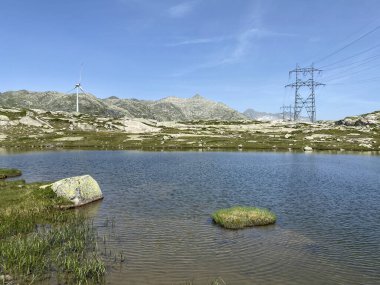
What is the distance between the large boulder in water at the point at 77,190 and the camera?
40562 mm

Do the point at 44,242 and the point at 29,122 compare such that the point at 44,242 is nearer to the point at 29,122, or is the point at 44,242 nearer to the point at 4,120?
the point at 4,120

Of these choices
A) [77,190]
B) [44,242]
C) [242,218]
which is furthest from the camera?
[77,190]

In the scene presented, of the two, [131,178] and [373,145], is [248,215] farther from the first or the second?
[373,145]

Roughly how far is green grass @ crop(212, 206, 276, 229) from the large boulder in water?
53.3 ft

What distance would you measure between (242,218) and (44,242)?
694 inches

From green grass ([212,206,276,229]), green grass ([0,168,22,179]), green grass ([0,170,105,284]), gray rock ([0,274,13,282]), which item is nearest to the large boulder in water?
A: green grass ([0,170,105,284])

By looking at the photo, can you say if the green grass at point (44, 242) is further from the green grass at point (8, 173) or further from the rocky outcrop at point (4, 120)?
the rocky outcrop at point (4, 120)

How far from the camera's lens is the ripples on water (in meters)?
22.0

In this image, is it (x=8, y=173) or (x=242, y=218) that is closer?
(x=242, y=218)

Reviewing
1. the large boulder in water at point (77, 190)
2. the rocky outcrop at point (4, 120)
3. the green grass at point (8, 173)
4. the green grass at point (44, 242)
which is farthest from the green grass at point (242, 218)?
the rocky outcrop at point (4, 120)

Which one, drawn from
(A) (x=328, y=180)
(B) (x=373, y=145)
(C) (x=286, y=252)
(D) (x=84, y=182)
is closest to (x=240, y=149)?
(B) (x=373, y=145)

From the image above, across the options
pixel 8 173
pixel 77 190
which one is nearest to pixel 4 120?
pixel 8 173

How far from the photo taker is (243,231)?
31375 millimetres

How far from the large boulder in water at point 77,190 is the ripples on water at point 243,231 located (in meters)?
1.93
